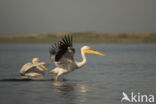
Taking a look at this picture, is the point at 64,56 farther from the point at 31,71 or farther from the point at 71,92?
the point at 71,92

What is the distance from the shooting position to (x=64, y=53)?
1412cm

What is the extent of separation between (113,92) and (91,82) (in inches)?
97.6

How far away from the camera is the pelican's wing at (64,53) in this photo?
547 inches

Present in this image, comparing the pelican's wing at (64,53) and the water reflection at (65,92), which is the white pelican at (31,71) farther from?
the water reflection at (65,92)

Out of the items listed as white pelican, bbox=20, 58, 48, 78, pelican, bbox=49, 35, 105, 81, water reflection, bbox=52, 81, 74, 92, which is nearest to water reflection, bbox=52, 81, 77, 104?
water reflection, bbox=52, 81, 74, 92

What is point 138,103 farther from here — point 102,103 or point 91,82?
point 91,82

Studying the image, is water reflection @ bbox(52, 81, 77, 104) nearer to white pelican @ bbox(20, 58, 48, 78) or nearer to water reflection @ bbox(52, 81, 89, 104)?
water reflection @ bbox(52, 81, 89, 104)

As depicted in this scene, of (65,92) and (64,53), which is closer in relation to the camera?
(65,92)

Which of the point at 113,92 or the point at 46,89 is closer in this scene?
the point at 113,92

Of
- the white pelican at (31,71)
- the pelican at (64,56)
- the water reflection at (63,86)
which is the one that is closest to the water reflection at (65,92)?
the water reflection at (63,86)

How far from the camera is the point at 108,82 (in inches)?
542

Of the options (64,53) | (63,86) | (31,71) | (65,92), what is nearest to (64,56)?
(64,53)

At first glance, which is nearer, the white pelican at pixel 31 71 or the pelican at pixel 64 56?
the pelican at pixel 64 56

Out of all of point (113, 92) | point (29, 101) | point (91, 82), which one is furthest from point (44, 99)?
point (91, 82)
